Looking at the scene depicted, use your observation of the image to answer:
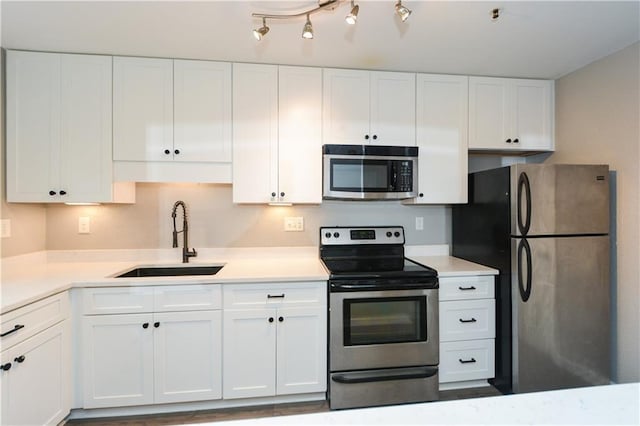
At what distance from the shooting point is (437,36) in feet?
6.42

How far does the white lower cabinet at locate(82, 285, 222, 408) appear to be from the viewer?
1.88 m

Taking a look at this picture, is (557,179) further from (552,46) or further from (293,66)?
A: (293,66)

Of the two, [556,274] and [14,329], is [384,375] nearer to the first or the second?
[556,274]

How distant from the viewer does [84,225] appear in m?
2.43

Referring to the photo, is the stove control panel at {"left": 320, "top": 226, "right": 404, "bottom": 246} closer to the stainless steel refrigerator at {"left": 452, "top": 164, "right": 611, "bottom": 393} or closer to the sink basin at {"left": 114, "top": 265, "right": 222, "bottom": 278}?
the stainless steel refrigerator at {"left": 452, "top": 164, "right": 611, "bottom": 393}

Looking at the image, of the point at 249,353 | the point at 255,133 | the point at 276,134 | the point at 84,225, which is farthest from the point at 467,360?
the point at 84,225

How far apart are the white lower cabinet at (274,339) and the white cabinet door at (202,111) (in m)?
0.99

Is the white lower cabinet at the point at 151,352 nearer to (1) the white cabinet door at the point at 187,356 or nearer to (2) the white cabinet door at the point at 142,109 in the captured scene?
(1) the white cabinet door at the point at 187,356

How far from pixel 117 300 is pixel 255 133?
140 centimetres

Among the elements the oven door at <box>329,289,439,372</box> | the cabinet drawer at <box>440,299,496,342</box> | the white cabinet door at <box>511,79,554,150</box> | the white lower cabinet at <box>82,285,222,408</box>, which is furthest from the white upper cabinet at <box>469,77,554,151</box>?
the white lower cabinet at <box>82,285,222,408</box>

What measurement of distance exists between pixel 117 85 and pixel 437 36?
2159mm

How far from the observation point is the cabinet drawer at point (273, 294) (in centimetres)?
199

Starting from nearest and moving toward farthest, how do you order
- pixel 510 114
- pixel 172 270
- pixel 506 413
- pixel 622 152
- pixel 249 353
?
1. pixel 506 413
2. pixel 249 353
3. pixel 622 152
4. pixel 172 270
5. pixel 510 114

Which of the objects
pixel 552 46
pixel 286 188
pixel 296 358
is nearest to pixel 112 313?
pixel 296 358
